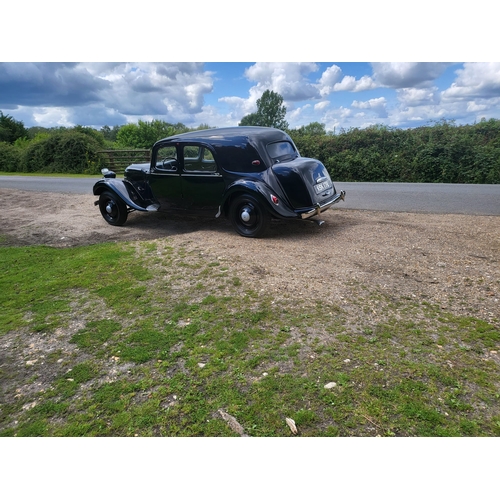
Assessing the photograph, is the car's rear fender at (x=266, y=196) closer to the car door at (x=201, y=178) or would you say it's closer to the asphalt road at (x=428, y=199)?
the car door at (x=201, y=178)

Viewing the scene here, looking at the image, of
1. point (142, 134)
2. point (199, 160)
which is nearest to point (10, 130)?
point (142, 134)

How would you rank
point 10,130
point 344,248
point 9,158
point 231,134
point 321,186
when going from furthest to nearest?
1. point 10,130
2. point 9,158
3. point 231,134
4. point 321,186
5. point 344,248

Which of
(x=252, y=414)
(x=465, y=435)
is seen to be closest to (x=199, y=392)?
(x=252, y=414)

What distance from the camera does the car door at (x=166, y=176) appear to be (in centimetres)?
779

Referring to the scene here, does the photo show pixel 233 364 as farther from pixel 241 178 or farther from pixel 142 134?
pixel 142 134

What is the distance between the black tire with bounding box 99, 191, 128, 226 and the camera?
8852 mm

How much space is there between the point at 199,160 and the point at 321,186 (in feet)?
7.83

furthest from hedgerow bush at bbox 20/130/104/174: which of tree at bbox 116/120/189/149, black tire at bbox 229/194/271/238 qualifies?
black tire at bbox 229/194/271/238

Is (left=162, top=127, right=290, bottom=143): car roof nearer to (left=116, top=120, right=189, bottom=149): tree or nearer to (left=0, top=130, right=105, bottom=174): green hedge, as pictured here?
(left=0, top=130, right=105, bottom=174): green hedge

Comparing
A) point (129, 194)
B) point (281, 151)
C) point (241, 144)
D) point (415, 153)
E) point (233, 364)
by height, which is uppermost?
point (241, 144)

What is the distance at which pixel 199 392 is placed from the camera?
305 centimetres

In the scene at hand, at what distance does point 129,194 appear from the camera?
338 inches

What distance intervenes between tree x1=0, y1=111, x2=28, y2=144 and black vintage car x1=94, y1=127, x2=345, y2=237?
4437 cm

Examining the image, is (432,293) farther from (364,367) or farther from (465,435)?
(465,435)
